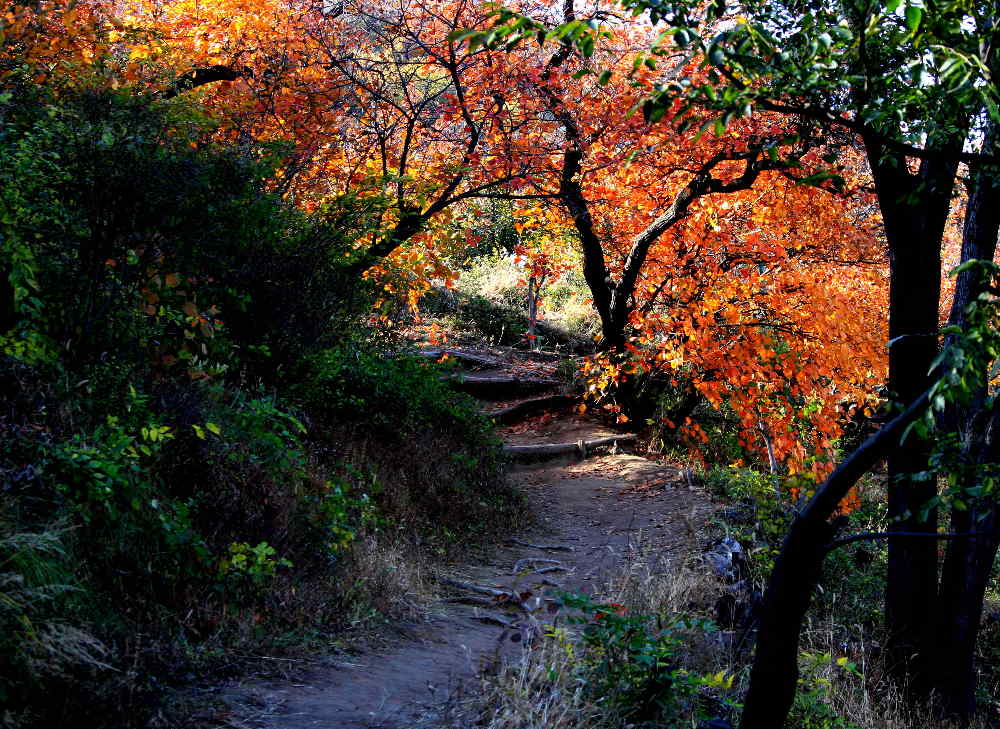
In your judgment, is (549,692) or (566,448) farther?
(566,448)

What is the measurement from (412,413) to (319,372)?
198 centimetres

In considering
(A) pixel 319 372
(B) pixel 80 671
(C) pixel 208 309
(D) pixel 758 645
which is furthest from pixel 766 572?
(B) pixel 80 671

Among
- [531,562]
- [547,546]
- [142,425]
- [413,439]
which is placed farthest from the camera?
[413,439]

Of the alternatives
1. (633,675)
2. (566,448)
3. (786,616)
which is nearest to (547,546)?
(566,448)

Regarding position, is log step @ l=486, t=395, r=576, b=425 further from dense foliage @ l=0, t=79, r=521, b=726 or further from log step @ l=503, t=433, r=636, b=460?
dense foliage @ l=0, t=79, r=521, b=726

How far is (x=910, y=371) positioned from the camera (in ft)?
20.8

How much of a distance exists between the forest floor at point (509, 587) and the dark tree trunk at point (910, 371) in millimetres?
2105

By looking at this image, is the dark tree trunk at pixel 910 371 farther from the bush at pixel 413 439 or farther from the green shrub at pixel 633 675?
the bush at pixel 413 439

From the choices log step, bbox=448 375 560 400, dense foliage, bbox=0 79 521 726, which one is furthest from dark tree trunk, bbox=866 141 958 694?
log step, bbox=448 375 560 400

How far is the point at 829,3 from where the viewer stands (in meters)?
4.57

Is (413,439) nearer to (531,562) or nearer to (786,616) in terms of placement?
(531,562)

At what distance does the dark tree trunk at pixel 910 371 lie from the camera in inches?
244

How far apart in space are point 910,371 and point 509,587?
3951mm

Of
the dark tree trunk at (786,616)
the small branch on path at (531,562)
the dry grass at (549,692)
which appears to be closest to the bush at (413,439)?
the small branch on path at (531,562)
